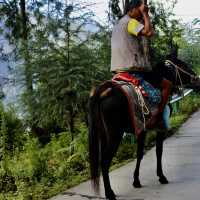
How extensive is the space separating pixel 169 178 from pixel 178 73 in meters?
1.49

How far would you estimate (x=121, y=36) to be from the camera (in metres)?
6.82

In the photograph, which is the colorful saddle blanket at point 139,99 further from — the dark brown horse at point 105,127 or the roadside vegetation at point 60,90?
the roadside vegetation at point 60,90

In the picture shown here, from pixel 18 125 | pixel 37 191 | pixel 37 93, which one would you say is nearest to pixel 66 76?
pixel 37 93

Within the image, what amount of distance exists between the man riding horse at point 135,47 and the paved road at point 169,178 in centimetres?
102

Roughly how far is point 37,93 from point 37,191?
11.3ft

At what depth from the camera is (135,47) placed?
685 cm

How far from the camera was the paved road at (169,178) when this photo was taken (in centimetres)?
662

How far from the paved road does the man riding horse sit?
3.33ft

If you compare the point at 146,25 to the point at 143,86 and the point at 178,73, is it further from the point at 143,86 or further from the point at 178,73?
the point at 178,73

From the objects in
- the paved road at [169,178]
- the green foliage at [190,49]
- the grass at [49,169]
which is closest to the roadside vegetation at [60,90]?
the grass at [49,169]

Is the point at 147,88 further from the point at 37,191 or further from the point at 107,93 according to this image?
the point at 37,191

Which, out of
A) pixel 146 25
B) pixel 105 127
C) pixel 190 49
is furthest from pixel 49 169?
pixel 190 49

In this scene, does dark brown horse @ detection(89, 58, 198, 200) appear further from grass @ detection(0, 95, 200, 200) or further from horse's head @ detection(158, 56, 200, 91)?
horse's head @ detection(158, 56, 200, 91)

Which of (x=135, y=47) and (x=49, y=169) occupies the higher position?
(x=135, y=47)
